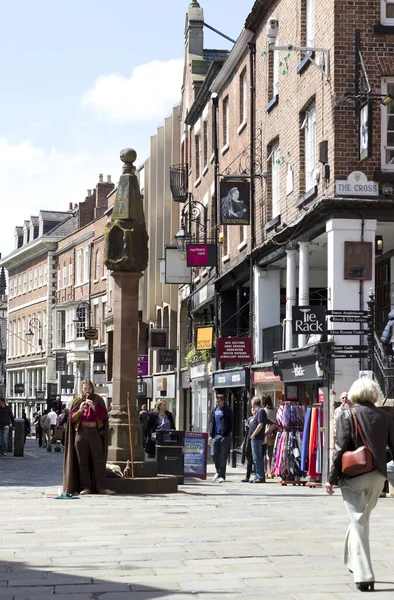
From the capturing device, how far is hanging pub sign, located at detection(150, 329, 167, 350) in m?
47.6

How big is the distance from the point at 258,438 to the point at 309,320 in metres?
2.65

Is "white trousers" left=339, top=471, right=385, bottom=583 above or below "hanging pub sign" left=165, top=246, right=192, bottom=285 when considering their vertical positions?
below

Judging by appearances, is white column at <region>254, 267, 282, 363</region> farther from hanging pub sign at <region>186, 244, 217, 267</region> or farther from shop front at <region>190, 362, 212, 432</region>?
shop front at <region>190, 362, 212, 432</region>

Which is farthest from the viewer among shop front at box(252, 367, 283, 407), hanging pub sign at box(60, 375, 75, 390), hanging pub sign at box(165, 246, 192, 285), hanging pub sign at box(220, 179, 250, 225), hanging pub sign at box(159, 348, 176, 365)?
hanging pub sign at box(60, 375, 75, 390)

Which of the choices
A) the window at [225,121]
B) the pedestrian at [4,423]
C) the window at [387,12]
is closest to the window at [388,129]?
the window at [387,12]

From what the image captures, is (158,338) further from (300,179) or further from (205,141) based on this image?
(300,179)

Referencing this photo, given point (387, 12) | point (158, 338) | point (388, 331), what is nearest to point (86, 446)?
point (388, 331)

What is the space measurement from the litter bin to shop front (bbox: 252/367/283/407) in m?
5.88

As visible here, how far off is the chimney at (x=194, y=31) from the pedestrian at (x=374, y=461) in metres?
35.9

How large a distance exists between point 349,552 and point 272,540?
9.64 feet

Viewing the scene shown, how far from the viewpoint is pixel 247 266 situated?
31.0 meters

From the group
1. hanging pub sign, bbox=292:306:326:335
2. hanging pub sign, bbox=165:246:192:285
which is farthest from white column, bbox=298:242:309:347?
hanging pub sign, bbox=165:246:192:285

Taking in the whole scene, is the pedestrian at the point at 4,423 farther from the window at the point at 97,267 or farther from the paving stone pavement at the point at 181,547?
the window at the point at 97,267

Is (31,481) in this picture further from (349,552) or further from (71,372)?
(71,372)
